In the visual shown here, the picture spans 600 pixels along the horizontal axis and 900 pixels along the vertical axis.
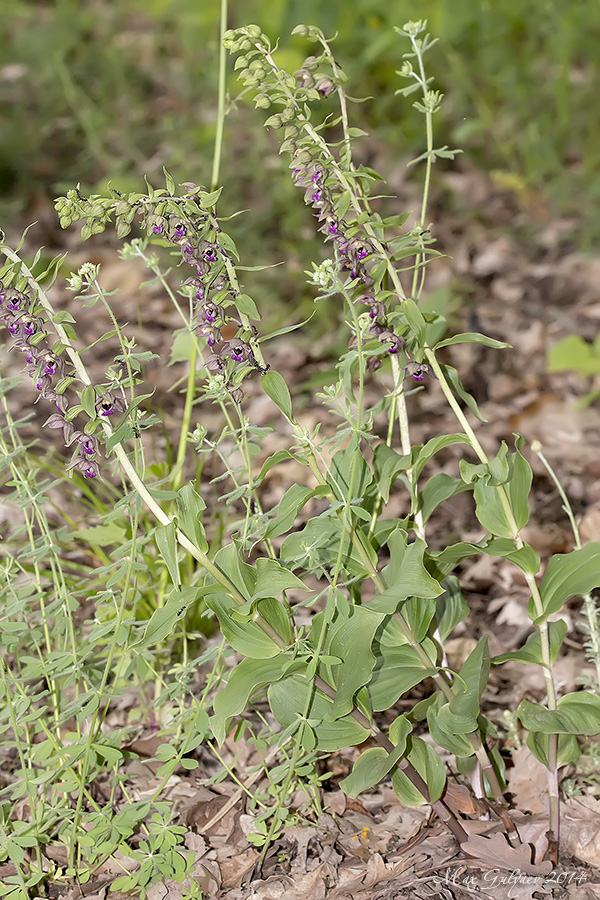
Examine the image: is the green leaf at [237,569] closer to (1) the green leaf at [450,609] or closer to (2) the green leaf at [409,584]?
(2) the green leaf at [409,584]

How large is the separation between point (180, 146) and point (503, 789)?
4.01 metres

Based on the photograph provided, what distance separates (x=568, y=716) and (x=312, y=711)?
20.0 inches

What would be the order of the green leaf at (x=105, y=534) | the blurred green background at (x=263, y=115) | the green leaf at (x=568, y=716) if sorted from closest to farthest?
the green leaf at (x=568, y=716) → the green leaf at (x=105, y=534) → the blurred green background at (x=263, y=115)

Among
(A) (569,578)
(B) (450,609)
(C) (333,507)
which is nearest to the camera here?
(C) (333,507)

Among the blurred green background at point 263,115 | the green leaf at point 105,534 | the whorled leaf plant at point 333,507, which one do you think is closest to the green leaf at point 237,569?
the whorled leaf plant at point 333,507

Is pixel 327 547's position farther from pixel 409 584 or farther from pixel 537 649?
pixel 537 649

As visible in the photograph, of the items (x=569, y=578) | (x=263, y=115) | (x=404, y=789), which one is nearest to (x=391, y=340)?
(x=569, y=578)

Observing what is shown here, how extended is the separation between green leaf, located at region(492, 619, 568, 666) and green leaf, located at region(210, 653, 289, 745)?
45 centimetres

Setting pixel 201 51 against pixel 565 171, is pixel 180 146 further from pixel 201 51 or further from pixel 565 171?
pixel 565 171

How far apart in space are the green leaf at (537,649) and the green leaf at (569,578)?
3.7 inches

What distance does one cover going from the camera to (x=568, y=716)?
1.72 metres

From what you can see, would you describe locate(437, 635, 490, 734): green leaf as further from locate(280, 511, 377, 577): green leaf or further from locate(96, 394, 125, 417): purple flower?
locate(96, 394, 125, 417): purple flower

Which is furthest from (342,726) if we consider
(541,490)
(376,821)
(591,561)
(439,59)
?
(439,59)

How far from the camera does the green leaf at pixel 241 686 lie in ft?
5.13
